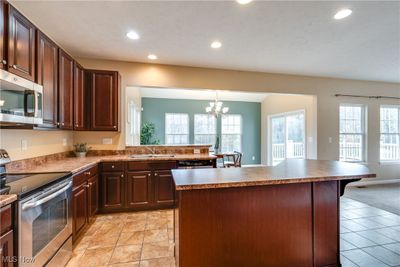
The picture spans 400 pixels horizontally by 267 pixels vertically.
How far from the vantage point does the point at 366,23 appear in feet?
8.35

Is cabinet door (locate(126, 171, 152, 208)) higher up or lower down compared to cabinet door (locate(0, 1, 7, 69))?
lower down

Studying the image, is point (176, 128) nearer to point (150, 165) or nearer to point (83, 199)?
point (150, 165)

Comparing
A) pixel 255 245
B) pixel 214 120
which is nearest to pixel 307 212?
pixel 255 245

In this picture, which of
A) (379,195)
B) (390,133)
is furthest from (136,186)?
(390,133)

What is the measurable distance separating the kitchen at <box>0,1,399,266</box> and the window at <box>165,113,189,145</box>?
3.87 meters

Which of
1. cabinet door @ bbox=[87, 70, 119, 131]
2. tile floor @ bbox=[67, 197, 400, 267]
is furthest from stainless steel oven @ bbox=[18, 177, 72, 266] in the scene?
cabinet door @ bbox=[87, 70, 119, 131]

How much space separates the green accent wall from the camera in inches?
308

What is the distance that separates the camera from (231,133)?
8.48 meters

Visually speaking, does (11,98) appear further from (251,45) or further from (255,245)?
(251,45)

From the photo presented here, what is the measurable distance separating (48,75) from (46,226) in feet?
5.43

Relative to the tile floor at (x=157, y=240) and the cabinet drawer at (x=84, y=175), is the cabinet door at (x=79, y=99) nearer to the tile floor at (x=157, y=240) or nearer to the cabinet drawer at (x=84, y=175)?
the cabinet drawer at (x=84, y=175)

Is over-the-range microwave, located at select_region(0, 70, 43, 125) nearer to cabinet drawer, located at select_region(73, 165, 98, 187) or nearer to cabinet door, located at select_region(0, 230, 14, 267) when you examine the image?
cabinet drawer, located at select_region(73, 165, 98, 187)

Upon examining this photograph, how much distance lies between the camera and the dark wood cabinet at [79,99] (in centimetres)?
308

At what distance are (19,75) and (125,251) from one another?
210cm
